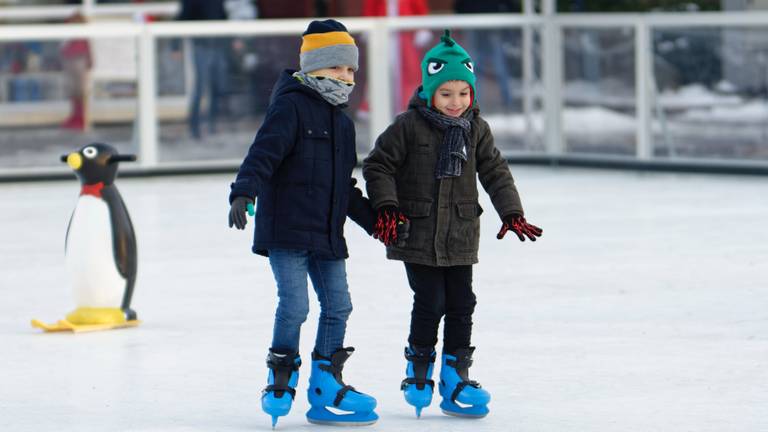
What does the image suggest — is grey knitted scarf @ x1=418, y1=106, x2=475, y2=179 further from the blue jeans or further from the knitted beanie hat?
the blue jeans

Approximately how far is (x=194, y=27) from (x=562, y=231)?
5.18 meters

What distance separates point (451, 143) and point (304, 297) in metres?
0.63

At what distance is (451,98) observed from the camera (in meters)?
5.14

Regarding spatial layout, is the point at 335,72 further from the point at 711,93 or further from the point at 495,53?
the point at 495,53

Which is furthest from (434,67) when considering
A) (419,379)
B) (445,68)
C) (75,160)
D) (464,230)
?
(75,160)

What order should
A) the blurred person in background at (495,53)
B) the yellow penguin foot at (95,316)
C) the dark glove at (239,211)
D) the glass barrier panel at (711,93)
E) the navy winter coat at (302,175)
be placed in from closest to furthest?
the dark glove at (239,211)
the navy winter coat at (302,175)
the yellow penguin foot at (95,316)
the glass barrier panel at (711,93)
the blurred person in background at (495,53)

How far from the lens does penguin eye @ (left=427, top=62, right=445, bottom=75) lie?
512cm

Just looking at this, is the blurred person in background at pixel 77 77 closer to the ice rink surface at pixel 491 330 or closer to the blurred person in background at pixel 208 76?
the blurred person in background at pixel 208 76

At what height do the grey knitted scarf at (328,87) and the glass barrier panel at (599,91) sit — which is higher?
the grey knitted scarf at (328,87)

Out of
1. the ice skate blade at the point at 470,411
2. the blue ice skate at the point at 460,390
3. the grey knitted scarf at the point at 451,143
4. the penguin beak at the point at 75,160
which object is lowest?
Result: the ice skate blade at the point at 470,411

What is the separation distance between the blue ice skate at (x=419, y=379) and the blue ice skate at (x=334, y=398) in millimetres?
126

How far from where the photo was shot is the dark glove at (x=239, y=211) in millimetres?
4660

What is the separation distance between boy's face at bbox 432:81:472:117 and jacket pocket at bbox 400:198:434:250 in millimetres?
278

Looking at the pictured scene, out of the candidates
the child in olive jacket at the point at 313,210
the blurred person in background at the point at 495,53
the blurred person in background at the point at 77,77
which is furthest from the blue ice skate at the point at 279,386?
the blurred person in background at the point at 495,53
